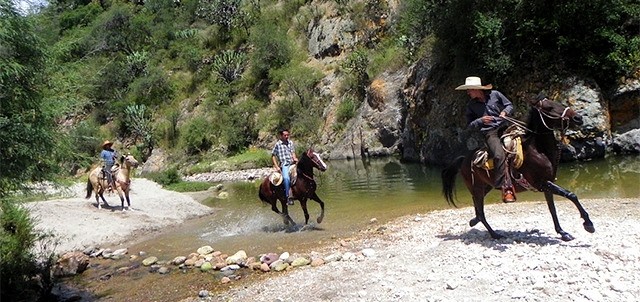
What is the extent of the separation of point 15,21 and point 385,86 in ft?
104

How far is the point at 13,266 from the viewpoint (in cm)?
863

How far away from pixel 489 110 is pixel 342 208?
834 centimetres

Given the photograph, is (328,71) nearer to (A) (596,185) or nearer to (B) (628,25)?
(B) (628,25)

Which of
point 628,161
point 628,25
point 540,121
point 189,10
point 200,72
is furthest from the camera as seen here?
point 189,10

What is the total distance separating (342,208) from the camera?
621 inches

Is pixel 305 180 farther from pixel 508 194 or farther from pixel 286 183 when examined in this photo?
pixel 508 194

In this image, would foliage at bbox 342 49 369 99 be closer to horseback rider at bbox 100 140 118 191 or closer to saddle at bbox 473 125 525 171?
horseback rider at bbox 100 140 118 191

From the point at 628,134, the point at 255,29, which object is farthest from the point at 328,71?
the point at 628,134

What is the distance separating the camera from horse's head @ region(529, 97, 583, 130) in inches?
288

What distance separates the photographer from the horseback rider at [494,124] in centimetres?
788

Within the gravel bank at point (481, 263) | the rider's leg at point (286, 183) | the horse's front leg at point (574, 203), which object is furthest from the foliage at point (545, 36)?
the horse's front leg at point (574, 203)

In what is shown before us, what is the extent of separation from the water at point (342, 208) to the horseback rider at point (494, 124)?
399cm

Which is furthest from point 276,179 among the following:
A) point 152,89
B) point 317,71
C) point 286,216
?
point 152,89

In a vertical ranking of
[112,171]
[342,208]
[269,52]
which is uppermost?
[269,52]
